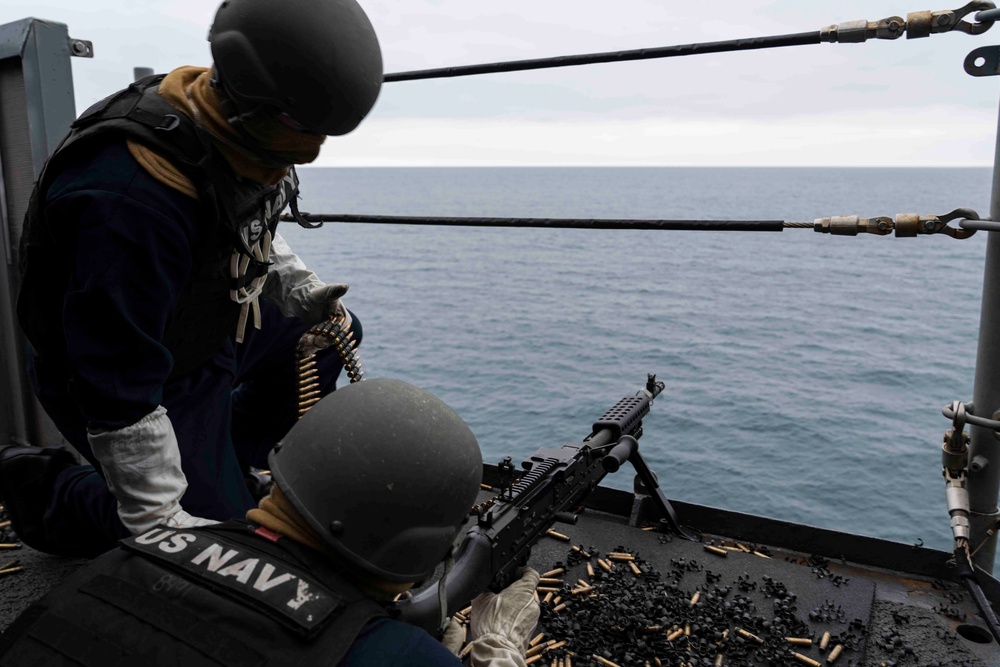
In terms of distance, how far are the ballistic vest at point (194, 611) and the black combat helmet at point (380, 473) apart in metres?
0.09

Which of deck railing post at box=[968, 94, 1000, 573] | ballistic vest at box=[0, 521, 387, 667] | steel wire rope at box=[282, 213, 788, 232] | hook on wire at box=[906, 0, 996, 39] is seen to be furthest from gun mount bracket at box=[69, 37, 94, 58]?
deck railing post at box=[968, 94, 1000, 573]

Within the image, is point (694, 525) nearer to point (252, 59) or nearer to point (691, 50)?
point (691, 50)

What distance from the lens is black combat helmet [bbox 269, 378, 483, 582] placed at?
58.4 inches

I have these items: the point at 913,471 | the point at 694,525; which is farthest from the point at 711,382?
the point at 694,525

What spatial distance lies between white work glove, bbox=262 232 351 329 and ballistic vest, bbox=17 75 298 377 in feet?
1.48

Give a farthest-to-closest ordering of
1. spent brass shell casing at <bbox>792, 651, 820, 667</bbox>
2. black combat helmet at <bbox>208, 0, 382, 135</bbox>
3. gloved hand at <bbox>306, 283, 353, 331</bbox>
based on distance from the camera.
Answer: gloved hand at <bbox>306, 283, 353, 331</bbox>, spent brass shell casing at <bbox>792, 651, 820, 667</bbox>, black combat helmet at <bbox>208, 0, 382, 135</bbox>

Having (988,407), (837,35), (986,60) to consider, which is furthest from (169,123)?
(988,407)

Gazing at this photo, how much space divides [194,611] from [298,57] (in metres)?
1.25

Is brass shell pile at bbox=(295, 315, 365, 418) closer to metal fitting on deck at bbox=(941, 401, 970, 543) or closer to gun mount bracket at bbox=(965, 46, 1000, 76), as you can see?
metal fitting on deck at bbox=(941, 401, 970, 543)

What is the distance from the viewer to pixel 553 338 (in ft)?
80.5

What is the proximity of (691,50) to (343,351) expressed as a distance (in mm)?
1587

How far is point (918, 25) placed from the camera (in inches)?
97.1

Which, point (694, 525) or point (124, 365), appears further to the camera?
point (694, 525)

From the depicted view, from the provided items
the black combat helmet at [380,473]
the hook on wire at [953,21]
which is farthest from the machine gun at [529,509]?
the hook on wire at [953,21]
